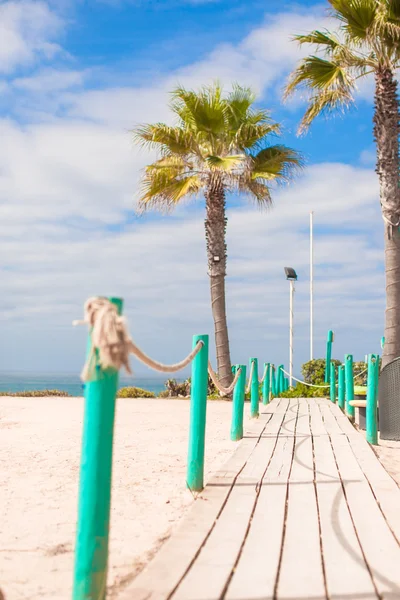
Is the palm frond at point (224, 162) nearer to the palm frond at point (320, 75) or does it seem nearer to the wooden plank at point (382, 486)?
the palm frond at point (320, 75)

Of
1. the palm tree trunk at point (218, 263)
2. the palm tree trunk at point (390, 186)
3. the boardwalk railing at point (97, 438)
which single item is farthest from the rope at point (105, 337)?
the palm tree trunk at point (218, 263)

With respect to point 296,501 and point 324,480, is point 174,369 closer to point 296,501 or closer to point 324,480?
point 296,501

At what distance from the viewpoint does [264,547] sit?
11.7 feet

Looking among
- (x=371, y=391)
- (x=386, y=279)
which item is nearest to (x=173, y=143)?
(x=386, y=279)

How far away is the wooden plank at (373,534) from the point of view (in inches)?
125

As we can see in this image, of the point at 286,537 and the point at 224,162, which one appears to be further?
the point at 224,162

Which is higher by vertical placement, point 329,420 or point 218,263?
point 218,263

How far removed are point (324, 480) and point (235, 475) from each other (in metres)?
0.74

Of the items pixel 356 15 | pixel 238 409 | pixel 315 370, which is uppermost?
pixel 356 15

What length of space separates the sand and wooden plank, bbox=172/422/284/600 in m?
0.37

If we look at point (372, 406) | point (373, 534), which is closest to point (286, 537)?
point (373, 534)

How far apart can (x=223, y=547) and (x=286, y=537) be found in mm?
430

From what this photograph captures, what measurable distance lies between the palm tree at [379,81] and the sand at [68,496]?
4488 millimetres

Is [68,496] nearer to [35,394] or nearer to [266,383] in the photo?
[266,383]
